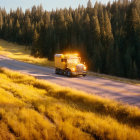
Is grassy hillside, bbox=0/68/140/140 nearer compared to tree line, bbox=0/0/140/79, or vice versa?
grassy hillside, bbox=0/68/140/140

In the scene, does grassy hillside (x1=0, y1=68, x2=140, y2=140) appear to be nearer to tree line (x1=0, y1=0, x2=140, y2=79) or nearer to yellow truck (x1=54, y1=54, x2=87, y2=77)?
yellow truck (x1=54, y1=54, x2=87, y2=77)

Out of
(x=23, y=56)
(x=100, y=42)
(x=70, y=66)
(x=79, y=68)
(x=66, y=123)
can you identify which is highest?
(x=100, y=42)

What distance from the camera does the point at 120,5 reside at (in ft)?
381

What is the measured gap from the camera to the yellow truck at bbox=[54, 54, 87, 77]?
22859 mm

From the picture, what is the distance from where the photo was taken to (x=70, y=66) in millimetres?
23844

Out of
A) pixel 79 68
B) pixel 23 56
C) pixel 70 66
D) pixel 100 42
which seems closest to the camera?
pixel 79 68

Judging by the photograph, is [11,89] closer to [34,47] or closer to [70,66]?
[70,66]

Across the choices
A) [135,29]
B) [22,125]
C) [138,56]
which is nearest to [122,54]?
[138,56]

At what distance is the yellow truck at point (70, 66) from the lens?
→ 22859 millimetres

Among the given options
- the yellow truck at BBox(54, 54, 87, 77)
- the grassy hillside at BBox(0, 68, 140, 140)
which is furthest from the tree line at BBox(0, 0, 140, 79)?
the grassy hillside at BBox(0, 68, 140, 140)

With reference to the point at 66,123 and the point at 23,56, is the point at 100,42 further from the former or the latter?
the point at 66,123

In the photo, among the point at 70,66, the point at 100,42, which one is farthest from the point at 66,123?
the point at 100,42

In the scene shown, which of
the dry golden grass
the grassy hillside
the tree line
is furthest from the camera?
the tree line

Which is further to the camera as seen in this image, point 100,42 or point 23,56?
point 23,56
